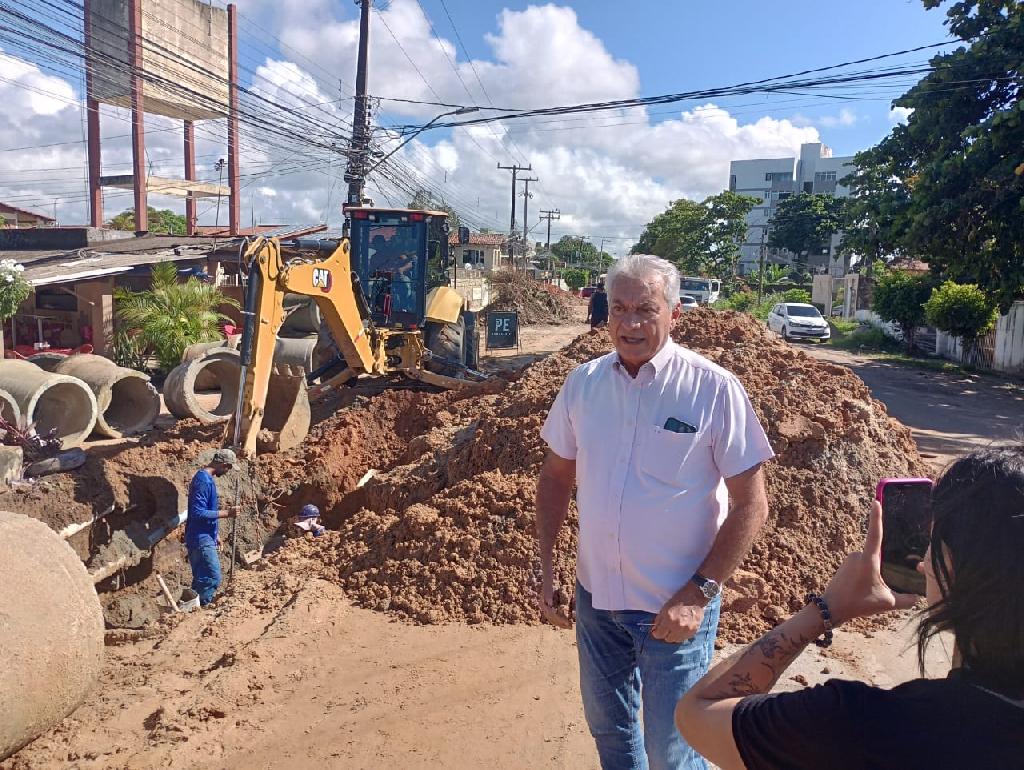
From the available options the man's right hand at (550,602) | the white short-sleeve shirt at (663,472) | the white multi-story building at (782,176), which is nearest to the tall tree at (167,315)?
the man's right hand at (550,602)

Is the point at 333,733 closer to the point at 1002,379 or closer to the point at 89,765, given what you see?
the point at 89,765

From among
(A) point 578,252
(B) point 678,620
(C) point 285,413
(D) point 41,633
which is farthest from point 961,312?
→ (A) point 578,252

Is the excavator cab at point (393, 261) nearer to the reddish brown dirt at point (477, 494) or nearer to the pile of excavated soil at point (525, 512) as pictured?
the reddish brown dirt at point (477, 494)

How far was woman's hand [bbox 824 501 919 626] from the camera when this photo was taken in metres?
1.49

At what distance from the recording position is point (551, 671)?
411cm

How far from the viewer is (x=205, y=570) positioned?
6.11 metres

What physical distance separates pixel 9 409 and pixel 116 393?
2682 mm

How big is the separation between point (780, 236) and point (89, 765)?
194 ft

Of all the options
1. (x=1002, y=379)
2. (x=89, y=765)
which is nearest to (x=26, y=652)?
(x=89, y=765)

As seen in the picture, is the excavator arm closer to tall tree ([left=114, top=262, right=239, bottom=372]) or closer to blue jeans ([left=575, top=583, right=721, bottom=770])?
blue jeans ([left=575, top=583, right=721, bottom=770])

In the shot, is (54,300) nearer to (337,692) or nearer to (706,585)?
(337,692)

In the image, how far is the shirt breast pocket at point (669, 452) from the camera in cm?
221

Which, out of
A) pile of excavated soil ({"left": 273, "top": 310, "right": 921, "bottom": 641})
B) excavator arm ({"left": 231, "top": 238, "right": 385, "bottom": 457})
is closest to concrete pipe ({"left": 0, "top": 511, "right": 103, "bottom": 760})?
pile of excavated soil ({"left": 273, "top": 310, "right": 921, "bottom": 641})

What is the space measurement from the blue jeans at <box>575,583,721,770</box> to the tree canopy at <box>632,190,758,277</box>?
153 ft
